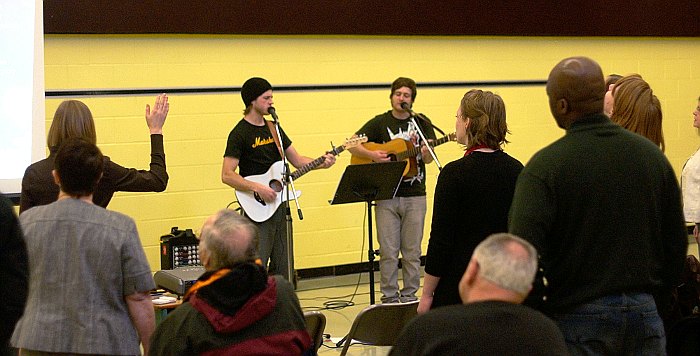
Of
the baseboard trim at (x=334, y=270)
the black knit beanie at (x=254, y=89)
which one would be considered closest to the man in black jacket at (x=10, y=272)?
the black knit beanie at (x=254, y=89)

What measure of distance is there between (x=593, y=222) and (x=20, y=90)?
143 inches

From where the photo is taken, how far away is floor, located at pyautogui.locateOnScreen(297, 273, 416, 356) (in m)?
6.35

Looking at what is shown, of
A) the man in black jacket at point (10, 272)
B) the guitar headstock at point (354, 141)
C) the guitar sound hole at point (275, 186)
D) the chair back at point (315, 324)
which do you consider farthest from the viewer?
the guitar headstock at point (354, 141)

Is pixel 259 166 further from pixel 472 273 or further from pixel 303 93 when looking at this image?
pixel 472 273

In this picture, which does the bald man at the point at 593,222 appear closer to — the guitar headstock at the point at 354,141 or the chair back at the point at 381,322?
the chair back at the point at 381,322

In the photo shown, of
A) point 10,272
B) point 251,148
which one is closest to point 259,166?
point 251,148

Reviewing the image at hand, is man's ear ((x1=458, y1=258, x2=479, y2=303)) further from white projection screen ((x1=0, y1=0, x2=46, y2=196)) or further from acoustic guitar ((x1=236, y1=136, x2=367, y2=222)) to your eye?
acoustic guitar ((x1=236, y1=136, x2=367, y2=222))

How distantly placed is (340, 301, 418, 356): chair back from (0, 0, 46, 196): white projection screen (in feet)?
7.24

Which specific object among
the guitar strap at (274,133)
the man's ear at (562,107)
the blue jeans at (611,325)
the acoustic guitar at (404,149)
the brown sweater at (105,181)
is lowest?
the blue jeans at (611,325)

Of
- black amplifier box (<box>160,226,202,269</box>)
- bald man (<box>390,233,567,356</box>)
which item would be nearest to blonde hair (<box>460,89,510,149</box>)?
bald man (<box>390,233,567,356</box>)

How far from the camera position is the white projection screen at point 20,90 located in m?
5.45

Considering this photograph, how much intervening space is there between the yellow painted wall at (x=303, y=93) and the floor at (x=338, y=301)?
0.17 meters

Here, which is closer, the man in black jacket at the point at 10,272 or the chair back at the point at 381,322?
the man in black jacket at the point at 10,272

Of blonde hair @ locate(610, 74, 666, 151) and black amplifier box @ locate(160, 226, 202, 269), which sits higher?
blonde hair @ locate(610, 74, 666, 151)
